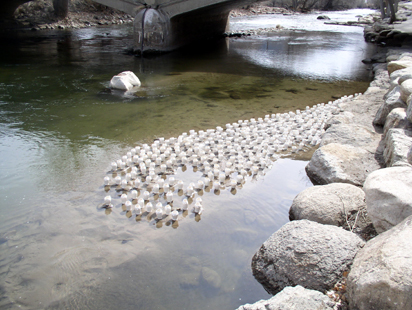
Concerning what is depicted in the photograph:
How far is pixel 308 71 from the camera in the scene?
14.0m

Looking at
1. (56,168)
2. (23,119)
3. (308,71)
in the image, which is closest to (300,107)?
(308,71)

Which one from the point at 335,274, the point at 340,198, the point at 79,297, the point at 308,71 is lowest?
the point at 79,297

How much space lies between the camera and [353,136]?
21.2 feet

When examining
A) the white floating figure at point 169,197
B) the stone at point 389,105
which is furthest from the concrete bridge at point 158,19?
the white floating figure at point 169,197

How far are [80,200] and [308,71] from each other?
1139 centimetres

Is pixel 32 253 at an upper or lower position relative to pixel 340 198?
lower

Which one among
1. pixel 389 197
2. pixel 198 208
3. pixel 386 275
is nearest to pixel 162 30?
pixel 198 208

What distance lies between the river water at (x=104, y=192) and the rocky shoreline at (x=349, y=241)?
0.41 meters

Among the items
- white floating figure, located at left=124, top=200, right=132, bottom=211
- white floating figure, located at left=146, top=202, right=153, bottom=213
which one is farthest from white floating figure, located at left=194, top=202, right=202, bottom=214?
white floating figure, located at left=124, top=200, right=132, bottom=211

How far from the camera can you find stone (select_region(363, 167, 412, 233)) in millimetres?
3385

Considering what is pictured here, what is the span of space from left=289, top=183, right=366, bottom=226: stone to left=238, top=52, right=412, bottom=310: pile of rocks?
0.01m

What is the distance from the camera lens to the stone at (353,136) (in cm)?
618

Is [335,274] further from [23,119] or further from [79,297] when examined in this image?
[23,119]

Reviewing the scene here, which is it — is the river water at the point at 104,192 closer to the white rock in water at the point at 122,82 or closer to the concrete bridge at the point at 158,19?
the white rock in water at the point at 122,82
